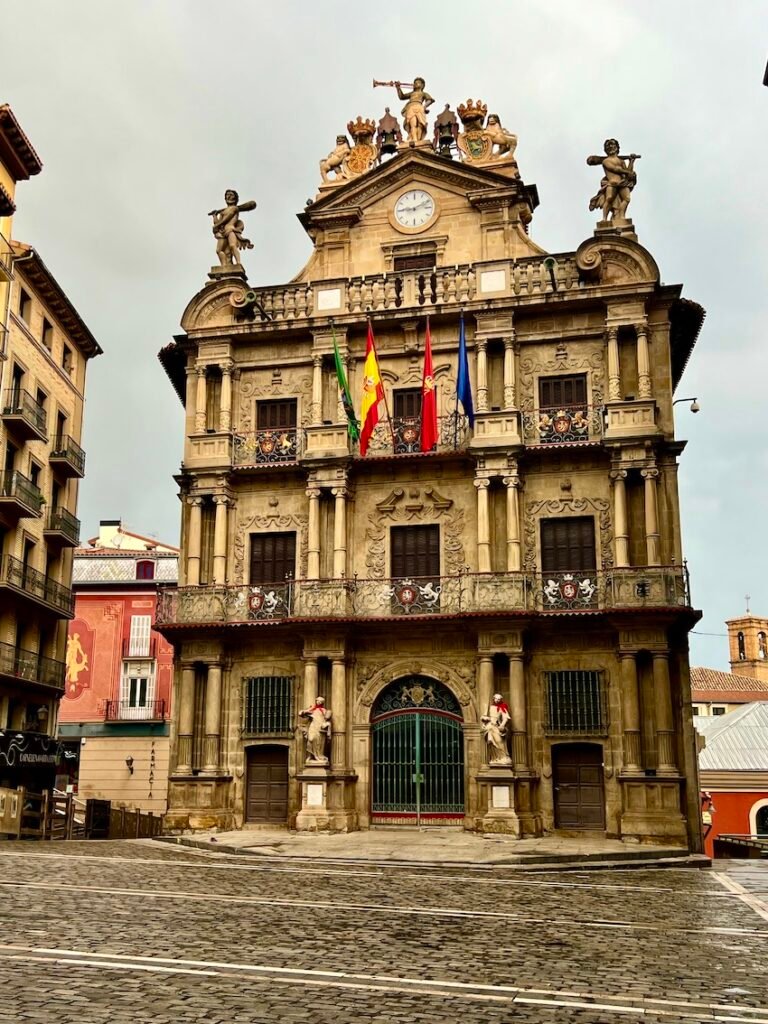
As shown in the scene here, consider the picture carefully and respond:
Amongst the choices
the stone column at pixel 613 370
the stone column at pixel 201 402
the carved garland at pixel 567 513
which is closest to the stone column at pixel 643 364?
the stone column at pixel 613 370

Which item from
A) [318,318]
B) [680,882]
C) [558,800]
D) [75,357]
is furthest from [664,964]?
[75,357]

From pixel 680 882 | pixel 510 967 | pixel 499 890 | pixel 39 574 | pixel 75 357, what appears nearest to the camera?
pixel 510 967

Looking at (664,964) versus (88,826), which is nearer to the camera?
(664,964)

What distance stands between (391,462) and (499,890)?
49.0ft

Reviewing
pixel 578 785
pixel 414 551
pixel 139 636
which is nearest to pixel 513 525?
pixel 414 551

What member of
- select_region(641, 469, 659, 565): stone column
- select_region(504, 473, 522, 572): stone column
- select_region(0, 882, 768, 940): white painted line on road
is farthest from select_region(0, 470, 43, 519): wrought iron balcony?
select_region(0, 882, 768, 940): white painted line on road

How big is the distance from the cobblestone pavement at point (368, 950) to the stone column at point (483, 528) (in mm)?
11156

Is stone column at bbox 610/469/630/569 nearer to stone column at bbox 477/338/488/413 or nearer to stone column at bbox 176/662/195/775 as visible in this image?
stone column at bbox 477/338/488/413

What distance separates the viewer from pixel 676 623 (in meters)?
26.6

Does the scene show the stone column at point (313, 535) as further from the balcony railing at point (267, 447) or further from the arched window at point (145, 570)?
the arched window at point (145, 570)

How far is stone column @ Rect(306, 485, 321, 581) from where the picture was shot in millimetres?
28938

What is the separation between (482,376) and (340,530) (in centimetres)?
551

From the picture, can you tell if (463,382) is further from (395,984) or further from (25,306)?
(395,984)

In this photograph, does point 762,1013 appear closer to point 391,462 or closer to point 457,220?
point 391,462
